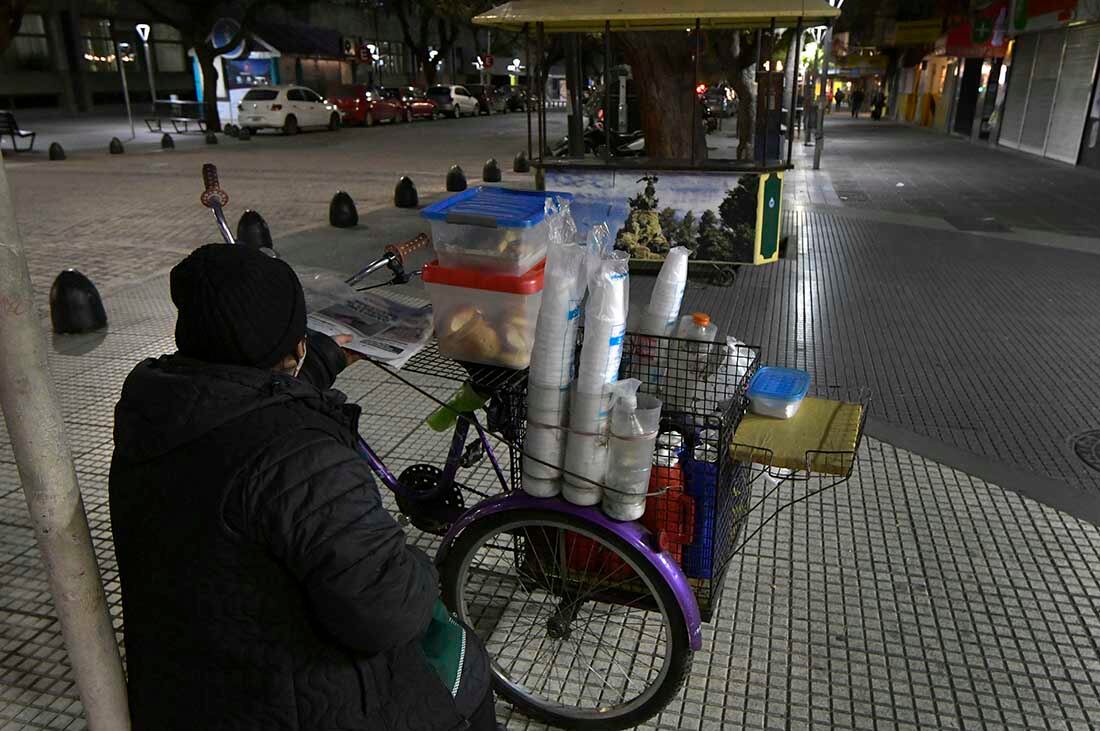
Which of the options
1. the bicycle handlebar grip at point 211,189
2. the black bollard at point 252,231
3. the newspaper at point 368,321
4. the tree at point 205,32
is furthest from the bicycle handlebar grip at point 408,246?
the tree at point 205,32

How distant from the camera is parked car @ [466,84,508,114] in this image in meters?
40.3

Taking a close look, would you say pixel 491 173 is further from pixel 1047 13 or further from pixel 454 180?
pixel 1047 13

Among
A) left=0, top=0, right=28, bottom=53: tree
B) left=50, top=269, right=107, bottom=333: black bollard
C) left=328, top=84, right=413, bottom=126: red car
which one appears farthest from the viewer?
left=328, top=84, right=413, bottom=126: red car

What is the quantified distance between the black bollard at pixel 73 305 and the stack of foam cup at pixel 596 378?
→ 5.37 m

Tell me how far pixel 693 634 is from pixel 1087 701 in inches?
55.7

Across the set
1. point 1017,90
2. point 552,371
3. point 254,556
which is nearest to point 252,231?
point 552,371

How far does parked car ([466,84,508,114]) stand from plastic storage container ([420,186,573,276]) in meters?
39.5

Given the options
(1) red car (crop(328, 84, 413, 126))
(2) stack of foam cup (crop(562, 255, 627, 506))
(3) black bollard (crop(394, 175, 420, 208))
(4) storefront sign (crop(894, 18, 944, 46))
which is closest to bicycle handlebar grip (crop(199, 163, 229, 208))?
(2) stack of foam cup (crop(562, 255, 627, 506))


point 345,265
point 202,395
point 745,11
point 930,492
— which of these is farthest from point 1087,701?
point 345,265

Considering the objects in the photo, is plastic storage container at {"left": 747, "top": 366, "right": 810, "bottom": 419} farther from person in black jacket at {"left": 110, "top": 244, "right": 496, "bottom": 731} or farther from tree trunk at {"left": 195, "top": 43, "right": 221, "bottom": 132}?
tree trunk at {"left": 195, "top": 43, "right": 221, "bottom": 132}

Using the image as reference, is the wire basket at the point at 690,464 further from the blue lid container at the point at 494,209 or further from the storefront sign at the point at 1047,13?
the storefront sign at the point at 1047,13

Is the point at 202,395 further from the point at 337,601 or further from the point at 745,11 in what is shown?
the point at 745,11

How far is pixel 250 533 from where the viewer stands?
4.42 feet

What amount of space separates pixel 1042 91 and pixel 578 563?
20.6 metres
